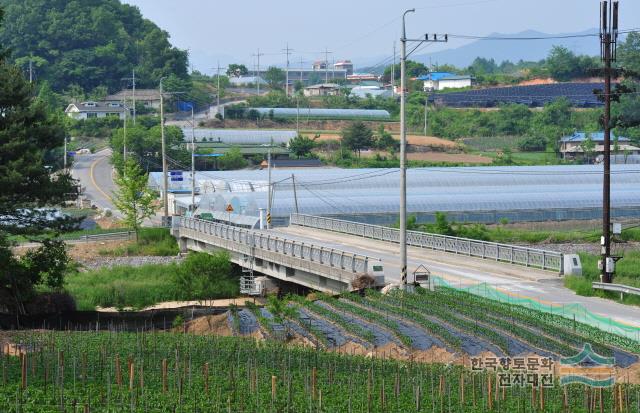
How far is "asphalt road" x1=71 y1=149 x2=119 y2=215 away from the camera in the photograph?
8888 cm

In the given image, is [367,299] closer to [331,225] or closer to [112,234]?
[331,225]

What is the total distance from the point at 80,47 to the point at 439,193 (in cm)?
10270

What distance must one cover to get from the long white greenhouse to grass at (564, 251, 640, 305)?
22.6 m

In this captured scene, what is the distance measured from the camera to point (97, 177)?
333 feet

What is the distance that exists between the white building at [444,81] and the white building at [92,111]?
48150 mm

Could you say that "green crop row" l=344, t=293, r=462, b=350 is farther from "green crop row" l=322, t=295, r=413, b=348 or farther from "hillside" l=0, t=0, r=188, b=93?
"hillside" l=0, t=0, r=188, b=93

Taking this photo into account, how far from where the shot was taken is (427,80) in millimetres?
174625

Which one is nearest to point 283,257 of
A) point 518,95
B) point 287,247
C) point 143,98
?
point 287,247

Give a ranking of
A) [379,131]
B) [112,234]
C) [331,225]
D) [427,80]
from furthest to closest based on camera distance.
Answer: [427,80] < [379,131] < [112,234] < [331,225]

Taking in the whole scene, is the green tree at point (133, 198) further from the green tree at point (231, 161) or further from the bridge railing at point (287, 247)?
the green tree at point (231, 161)

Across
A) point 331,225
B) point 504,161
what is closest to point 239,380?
point 331,225

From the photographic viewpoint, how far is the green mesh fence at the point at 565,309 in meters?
28.5

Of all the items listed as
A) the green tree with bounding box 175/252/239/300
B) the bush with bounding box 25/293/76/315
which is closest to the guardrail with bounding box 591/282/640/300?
the bush with bounding box 25/293/76/315

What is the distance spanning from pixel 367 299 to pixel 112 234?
124 ft
